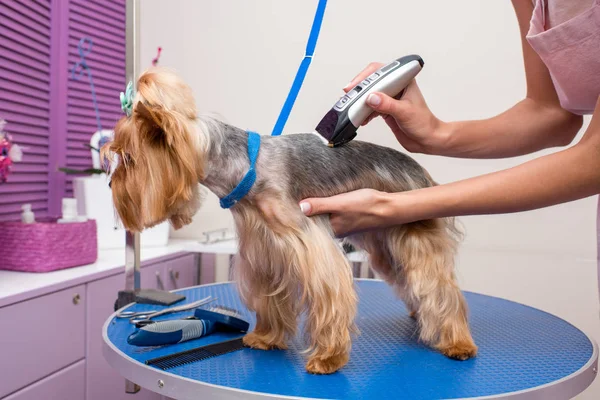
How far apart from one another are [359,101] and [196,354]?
57 cm

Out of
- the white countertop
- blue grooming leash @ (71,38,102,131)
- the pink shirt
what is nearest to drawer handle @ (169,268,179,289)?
the white countertop

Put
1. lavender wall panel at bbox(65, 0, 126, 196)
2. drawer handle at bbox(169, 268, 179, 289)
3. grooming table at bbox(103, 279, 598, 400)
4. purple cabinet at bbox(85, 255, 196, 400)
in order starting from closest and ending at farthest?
grooming table at bbox(103, 279, 598, 400) < purple cabinet at bbox(85, 255, 196, 400) < drawer handle at bbox(169, 268, 179, 289) < lavender wall panel at bbox(65, 0, 126, 196)

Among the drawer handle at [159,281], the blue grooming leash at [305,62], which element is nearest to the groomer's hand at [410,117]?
the blue grooming leash at [305,62]

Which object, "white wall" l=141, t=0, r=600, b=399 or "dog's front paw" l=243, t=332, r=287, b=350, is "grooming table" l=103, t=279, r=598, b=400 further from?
"white wall" l=141, t=0, r=600, b=399

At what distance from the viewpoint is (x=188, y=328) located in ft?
3.64

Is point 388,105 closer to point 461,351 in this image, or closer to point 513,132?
point 513,132

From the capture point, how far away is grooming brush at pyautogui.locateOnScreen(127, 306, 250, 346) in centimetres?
104

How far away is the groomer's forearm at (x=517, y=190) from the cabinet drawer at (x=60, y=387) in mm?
1164

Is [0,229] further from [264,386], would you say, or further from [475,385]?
[475,385]

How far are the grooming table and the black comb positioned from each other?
16 mm

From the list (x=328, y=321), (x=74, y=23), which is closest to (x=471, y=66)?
(x=328, y=321)

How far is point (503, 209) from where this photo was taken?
97cm

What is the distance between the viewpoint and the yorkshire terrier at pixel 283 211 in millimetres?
964

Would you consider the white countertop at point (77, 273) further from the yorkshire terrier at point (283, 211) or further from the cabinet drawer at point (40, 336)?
the yorkshire terrier at point (283, 211)
